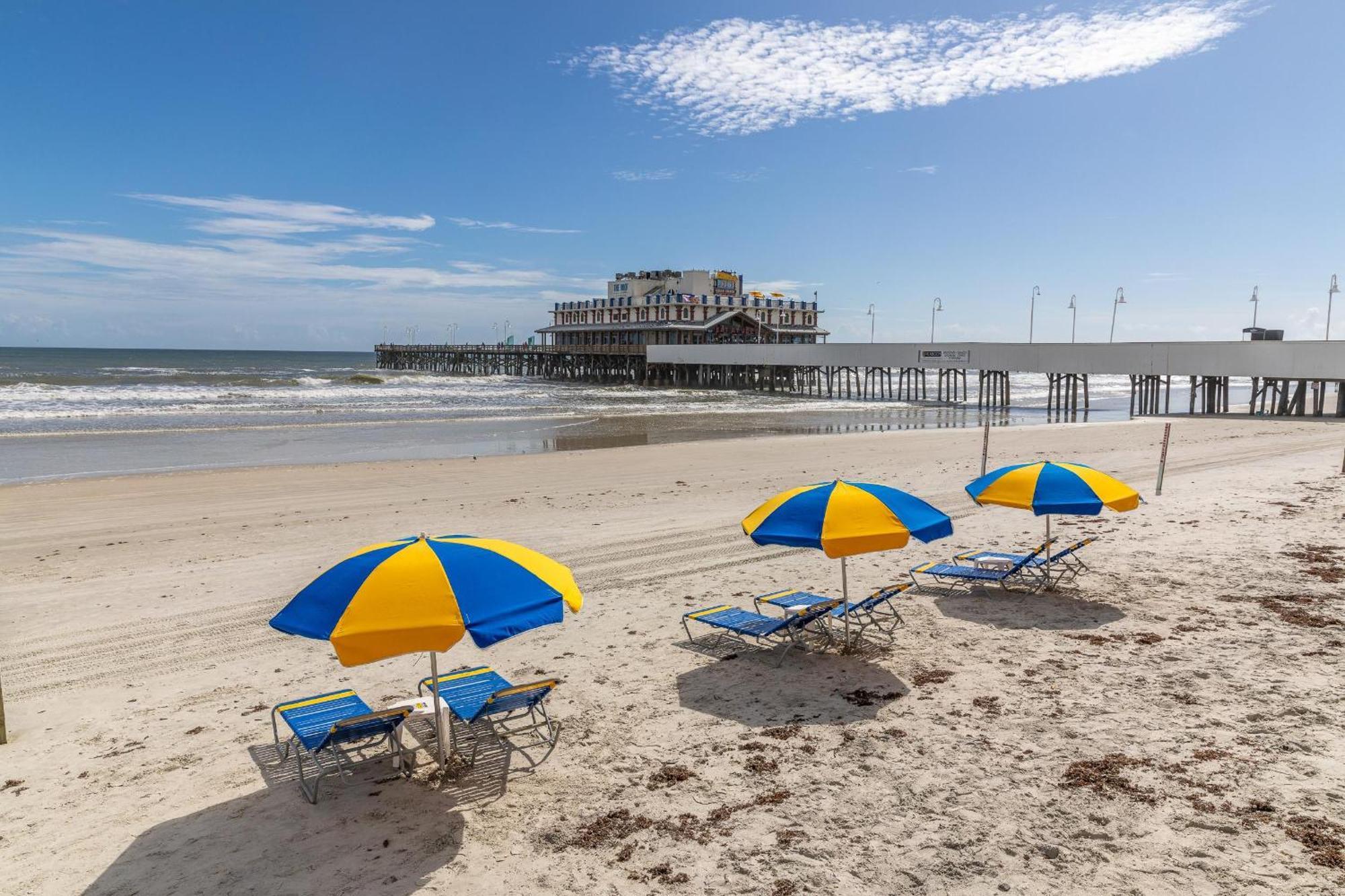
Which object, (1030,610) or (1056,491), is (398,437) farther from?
(1056,491)

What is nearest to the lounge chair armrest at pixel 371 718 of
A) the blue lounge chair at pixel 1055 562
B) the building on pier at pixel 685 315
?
the blue lounge chair at pixel 1055 562

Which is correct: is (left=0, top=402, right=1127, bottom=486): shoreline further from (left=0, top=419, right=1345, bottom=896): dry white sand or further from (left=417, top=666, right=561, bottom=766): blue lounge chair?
(left=417, top=666, right=561, bottom=766): blue lounge chair

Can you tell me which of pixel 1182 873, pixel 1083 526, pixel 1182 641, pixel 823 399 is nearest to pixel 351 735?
pixel 1182 873

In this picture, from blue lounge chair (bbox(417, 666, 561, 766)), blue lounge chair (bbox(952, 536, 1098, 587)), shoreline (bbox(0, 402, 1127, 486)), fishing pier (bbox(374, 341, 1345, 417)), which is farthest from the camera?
fishing pier (bbox(374, 341, 1345, 417))

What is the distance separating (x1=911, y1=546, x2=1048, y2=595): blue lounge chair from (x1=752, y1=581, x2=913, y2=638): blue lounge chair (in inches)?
35.3

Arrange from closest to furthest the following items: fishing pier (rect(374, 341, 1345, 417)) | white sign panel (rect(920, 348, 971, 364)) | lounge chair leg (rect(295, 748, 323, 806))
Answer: lounge chair leg (rect(295, 748, 323, 806))
fishing pier (rect(374, 341, 1345, 417))
white sign panel (rect(920, 348, 971, 364))

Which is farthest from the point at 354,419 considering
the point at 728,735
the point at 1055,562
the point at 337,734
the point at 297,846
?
the point at 297,846

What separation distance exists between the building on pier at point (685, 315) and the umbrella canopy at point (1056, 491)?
60.3 m

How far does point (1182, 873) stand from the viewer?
3.92 meters

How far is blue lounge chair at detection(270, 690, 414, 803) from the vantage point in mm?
4844

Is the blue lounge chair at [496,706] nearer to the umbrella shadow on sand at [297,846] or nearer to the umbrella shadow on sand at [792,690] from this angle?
the umbrella shadow on sand at [297,846]

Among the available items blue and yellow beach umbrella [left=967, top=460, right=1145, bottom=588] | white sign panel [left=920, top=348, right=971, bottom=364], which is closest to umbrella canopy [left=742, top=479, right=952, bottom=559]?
blue and yellow beach umbrella [left=967, top=460, right=1145, bottom=588]

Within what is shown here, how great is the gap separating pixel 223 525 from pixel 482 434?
52.3 ft

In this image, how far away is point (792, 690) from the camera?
632 cm
